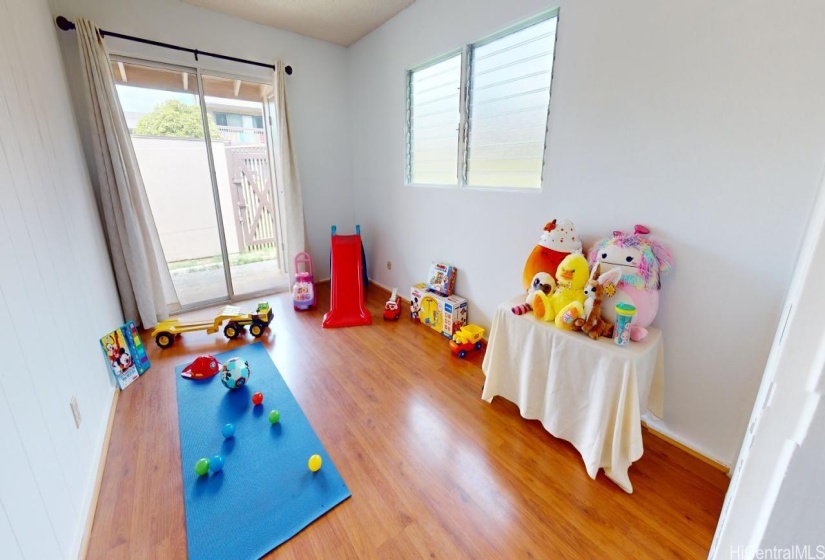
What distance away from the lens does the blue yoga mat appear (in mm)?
1361

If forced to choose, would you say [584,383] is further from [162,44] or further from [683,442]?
[162,44]

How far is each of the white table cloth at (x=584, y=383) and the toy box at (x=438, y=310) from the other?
84cm

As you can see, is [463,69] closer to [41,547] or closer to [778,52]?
[778,52]

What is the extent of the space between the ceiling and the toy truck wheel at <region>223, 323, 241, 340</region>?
2698mm

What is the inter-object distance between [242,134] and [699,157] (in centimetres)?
379

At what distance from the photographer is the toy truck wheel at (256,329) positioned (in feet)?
9.46

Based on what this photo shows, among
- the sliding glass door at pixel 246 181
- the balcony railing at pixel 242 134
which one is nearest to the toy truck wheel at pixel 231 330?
the sliding glass door at pixel 246 181

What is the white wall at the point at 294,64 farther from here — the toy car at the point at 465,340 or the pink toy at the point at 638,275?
the pink toy at the point at 638,275

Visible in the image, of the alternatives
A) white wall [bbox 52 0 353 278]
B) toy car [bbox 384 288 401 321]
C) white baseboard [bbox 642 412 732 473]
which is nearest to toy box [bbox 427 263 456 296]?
toy car [bbox 384 288 401 321]

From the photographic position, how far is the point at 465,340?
103 inches

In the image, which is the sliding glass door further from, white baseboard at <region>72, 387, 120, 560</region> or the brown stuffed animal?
the brown stuffed animal

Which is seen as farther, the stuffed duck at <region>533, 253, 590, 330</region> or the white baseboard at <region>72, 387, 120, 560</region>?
the stuffed duck at <region>533, 253, 590, 330</region>

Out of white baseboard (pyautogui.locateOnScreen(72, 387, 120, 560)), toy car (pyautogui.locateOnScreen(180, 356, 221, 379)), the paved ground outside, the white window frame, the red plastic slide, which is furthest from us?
the paved ground outside

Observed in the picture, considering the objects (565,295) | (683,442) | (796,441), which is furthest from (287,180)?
(796,441)
